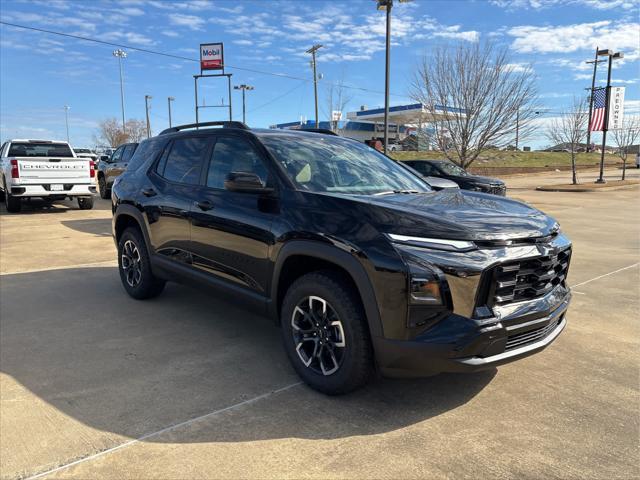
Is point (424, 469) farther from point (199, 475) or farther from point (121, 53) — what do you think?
point (121, 53)

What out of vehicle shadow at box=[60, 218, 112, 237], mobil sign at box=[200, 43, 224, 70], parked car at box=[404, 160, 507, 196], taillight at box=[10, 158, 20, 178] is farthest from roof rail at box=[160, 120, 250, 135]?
mobil sign at box=[200, 43, 224, 70]

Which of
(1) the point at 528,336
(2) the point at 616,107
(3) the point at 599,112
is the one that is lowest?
(1) the point at 528,336

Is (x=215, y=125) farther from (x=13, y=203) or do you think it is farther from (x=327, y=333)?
(x=13, y=203)

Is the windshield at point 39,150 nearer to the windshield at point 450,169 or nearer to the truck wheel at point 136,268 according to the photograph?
the truck wheel at point 136,268

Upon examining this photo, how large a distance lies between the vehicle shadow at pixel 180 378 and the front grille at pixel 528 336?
0.60 m

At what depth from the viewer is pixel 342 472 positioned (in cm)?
248

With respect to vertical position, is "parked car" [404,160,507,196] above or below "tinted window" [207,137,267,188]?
below

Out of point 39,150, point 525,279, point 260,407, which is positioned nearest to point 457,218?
point 525,279

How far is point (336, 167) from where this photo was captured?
3.97 m

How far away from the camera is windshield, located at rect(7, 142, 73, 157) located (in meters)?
13.1

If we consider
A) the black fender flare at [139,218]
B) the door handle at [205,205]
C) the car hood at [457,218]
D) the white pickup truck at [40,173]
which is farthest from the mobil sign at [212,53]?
the car hood at [457,218]

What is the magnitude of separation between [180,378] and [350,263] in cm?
158

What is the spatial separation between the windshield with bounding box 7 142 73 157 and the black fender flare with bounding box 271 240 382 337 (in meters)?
12.8

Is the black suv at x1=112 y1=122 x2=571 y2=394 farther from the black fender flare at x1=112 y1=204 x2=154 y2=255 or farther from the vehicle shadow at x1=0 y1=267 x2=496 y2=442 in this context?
the black fender flare at x1=112 y1=204 x2=154 y2=255
